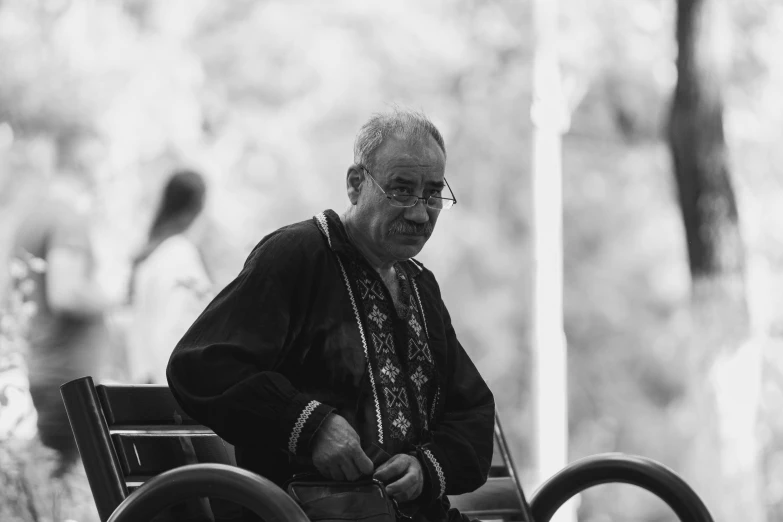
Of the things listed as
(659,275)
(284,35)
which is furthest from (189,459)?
(659,275)

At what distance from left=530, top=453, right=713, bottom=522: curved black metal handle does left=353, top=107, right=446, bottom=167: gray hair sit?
956 millimetres

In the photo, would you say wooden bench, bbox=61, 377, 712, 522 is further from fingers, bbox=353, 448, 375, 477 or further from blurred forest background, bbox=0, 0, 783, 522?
blurred forest background, bbox=0, 0, 783, 522

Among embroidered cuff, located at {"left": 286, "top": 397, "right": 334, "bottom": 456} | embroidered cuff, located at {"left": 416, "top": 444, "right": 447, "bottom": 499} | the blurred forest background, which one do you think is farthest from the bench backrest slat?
the blurred forest background

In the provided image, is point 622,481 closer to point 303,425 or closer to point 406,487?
point 406,487

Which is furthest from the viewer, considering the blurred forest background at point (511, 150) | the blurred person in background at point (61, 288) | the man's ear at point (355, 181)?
the blurred forest background at point (511, 150)

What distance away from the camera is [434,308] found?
2.55 meters

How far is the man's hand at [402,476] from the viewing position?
2.15 meters

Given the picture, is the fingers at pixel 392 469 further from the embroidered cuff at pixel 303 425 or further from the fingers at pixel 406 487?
the embroidered cuff at pixel 303 425

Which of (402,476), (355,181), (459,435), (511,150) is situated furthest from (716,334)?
(402,476)

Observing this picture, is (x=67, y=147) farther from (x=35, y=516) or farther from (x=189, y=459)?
(x=189, y=459)

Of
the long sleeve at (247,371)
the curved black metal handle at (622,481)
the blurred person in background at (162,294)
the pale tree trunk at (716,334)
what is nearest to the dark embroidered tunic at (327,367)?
the long sleeve at (247,371)

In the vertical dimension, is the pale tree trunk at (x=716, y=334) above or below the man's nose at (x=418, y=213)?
below

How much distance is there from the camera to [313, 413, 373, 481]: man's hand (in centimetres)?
205

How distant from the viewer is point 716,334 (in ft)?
21.1
